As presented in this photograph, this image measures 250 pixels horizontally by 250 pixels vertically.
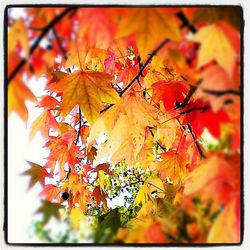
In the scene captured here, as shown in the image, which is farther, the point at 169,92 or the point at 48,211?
the point at 169,92

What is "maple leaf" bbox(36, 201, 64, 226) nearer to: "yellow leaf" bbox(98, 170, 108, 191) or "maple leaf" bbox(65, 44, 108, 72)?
"maple leaf" bbox(65, 44, 108, 72)

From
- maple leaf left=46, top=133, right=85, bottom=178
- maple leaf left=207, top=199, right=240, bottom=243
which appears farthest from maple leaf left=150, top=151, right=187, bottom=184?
maple leaf left=207, top=199, right=240, bottom=243

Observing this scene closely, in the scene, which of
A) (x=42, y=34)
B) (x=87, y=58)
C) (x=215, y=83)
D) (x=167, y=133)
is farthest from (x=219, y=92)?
(x=167, y=133)

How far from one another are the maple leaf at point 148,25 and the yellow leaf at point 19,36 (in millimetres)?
148

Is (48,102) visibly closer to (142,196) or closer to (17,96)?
(142,196)

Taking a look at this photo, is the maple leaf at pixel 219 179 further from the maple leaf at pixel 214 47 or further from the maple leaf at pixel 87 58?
the maple leaf at pixel 87 58

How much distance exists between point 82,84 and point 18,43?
0.40 metres

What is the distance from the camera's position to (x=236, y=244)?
2.89ft

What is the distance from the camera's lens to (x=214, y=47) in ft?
2.69

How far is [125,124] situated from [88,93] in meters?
0.20

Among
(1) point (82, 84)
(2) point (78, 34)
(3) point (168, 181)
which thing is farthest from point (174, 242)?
(3) point (168, 181)

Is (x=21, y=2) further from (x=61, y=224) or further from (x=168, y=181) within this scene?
(x=168, y=181)

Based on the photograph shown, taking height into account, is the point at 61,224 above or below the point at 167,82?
below

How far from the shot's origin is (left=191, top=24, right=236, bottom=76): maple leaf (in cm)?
82
